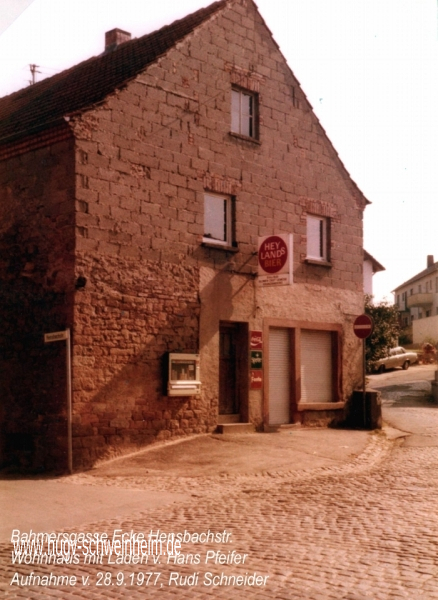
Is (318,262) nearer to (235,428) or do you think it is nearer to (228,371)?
(228,371)

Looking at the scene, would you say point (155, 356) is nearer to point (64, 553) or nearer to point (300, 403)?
point (300, 403)

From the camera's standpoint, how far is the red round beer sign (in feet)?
57.1

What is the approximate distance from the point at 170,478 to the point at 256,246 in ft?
22.8

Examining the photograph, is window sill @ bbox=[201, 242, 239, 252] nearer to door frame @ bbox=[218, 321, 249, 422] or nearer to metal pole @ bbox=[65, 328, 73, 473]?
door frame @ bbox=[218, 321, 249, 422]

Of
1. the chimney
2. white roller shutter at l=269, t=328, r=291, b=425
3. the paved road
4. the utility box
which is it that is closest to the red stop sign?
white roller shutter at l=269, t=328, r=291, b=425

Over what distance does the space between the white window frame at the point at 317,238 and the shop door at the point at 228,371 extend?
3.36 m

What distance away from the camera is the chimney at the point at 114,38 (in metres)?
22.1

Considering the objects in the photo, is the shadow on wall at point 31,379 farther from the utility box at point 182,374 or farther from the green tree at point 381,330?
the green tree at point 381,330

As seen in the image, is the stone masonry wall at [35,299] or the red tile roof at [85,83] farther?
the red tile roof at [85,83]

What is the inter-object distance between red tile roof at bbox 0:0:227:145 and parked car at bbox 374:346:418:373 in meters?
26.4

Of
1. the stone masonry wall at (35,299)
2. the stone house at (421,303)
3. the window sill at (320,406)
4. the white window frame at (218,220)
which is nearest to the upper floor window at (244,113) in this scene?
the white window frame at (218,220)

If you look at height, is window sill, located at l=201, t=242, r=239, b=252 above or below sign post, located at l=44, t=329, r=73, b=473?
above

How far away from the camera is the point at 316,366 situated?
2005 centimetres

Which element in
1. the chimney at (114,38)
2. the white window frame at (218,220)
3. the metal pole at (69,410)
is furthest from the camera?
the chimney at (114,38)
